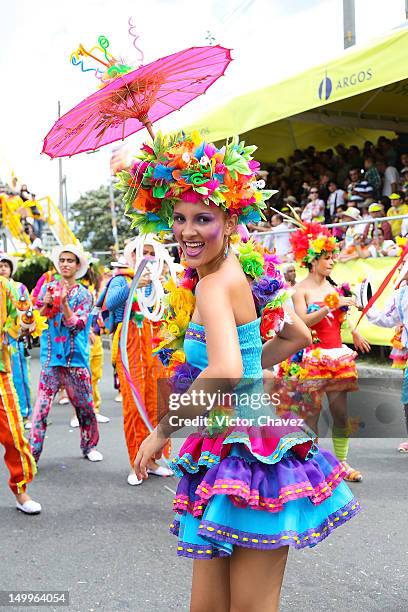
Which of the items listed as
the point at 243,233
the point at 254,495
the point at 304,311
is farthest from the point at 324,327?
the point at 254,495

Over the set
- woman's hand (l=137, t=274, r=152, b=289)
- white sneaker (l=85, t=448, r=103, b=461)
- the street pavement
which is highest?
woman's hand (l=137, t=274, r=152, b=289)

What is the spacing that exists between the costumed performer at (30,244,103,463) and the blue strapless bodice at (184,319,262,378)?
3.89 metres

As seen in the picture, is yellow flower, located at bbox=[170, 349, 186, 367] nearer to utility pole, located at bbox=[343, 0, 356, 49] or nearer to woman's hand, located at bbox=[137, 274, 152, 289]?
woman's hand, located at bbox=[137, 274, 152, 289]

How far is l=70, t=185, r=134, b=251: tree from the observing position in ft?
168

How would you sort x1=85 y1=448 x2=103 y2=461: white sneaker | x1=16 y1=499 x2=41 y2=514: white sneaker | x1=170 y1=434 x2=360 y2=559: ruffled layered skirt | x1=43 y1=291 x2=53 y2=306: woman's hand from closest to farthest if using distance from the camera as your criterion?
x1=170 y1=434 x2=360 y2=559: ruffled layered skirt → x1=16 y1=499 x2=41 y2=514: white sneaker → x1=43 y1=291 x2=53 y2=306: woman's hand → x1=85 y1=448 x2=103 y2=461: white sneaker

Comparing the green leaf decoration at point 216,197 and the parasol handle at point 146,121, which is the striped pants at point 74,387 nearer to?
the parasol handle at point 146,121

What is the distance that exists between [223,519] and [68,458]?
464 centimetres

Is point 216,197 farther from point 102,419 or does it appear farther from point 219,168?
point 102,419

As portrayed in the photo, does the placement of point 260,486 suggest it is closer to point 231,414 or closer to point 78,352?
point 231,414

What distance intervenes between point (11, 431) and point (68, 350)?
1.46 m

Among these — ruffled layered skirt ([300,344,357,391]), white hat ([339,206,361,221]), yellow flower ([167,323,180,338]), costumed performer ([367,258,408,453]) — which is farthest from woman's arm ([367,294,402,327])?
white hat ([339,206,361,221])

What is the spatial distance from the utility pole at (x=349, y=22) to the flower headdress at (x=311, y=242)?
8.68 metres

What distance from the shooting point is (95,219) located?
5225 cm

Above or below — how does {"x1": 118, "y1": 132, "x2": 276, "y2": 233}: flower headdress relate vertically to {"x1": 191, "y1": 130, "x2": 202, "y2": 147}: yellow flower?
below
